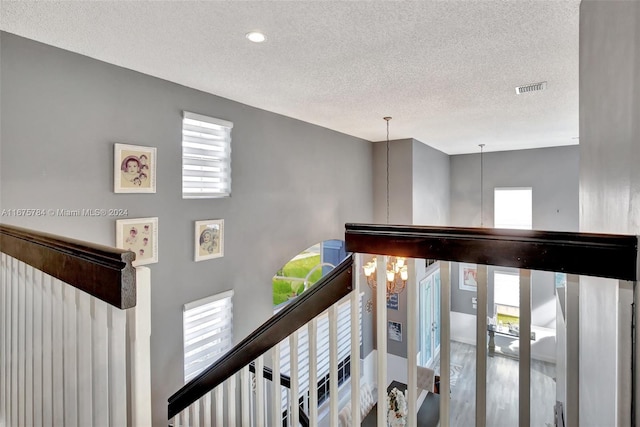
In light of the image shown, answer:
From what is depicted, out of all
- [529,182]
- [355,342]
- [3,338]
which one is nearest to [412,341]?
[355,342]

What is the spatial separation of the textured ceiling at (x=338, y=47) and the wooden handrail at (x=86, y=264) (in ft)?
5.03

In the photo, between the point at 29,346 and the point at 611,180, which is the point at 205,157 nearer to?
the point at 29,346

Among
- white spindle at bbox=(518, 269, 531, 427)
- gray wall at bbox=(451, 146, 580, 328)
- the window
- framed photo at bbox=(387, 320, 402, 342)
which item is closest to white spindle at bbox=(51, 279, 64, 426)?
white spindle at bbox=(518, 269, 531, 427)

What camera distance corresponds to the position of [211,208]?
3.36 metres

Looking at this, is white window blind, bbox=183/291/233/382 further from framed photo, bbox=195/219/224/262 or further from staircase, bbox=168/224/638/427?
staircase, bbox=168/224/638/427

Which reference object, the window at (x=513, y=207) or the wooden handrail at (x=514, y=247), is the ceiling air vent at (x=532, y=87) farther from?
the window at (x=513, y=207)

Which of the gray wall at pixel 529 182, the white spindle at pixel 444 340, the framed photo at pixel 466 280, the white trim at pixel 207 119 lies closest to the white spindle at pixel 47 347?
the white spindle at pixel 444 340

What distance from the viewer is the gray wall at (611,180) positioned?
0.74m

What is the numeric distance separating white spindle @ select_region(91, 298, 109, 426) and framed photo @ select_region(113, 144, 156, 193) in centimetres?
211

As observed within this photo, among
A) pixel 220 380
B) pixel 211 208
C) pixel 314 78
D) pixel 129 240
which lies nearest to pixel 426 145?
pixel 314 78

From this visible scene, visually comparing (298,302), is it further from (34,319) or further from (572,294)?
(34,319)

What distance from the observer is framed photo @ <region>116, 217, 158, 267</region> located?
2656 millimetres

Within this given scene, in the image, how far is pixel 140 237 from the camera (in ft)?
9.09

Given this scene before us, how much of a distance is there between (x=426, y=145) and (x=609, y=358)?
6.15 metres
